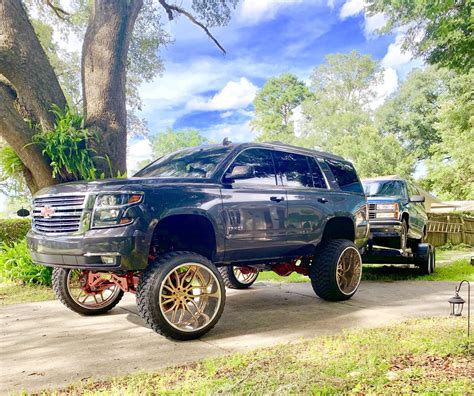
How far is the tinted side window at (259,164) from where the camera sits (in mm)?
5578

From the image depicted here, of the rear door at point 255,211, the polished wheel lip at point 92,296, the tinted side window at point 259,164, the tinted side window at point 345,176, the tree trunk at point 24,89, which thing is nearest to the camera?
the rear door at point 255,211

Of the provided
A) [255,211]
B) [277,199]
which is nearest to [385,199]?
[277,199]

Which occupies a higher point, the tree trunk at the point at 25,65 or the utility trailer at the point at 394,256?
the tree trunk at the point at 25,65

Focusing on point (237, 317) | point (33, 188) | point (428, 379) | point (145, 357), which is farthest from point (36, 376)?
point (33, 188)

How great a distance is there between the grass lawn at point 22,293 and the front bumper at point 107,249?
3.17 metres

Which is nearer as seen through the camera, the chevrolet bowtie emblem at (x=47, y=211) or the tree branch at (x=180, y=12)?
the chevrolet bowtie emblem at (x=47, y=211)

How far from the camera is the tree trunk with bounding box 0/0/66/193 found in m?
8.27

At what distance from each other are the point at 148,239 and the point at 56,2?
1407cm

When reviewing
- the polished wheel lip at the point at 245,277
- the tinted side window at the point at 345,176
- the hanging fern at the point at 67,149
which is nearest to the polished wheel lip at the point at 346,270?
the tinted side window at the point at 345,176

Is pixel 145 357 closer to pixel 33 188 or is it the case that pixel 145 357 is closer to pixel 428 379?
pixel 428 379

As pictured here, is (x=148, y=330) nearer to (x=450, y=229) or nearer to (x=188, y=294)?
(x=188, y=294)

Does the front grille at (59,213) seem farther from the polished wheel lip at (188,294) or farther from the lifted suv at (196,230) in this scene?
the polished wheel lip at (188,294)

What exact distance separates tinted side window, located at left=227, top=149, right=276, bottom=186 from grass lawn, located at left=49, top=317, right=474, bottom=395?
2096 mm

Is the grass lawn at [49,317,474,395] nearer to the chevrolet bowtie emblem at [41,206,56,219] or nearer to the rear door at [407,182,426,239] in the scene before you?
the chevrolet bowtie emblem at [41,206,56,219]
